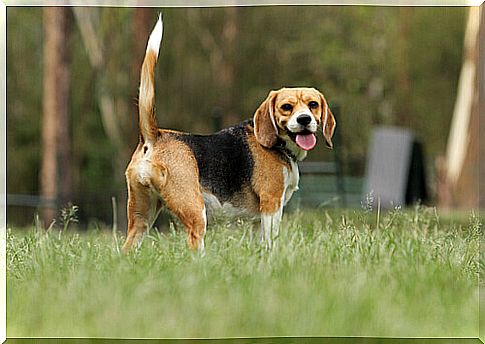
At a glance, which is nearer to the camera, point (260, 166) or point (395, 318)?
point (395, 318)

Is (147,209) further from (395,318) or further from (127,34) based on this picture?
(127,34)

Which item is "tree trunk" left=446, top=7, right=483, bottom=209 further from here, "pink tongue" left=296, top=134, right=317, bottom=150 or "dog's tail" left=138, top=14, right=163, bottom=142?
"dog's tail" left=138, top=14, right=163, bottom=142

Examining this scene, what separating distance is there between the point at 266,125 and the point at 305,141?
0.17 metres

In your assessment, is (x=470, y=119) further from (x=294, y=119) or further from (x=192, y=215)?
(x=192, y=215)

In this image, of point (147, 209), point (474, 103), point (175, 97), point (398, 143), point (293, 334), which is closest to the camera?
point (293, 334)

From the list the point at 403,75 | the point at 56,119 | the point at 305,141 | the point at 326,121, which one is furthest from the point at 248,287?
the point at 56,119

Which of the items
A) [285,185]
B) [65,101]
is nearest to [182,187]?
[285,185]

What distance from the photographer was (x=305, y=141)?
317 centimetres

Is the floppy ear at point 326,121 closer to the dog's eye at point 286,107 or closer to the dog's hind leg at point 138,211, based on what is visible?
the dog's eye at point 286,107

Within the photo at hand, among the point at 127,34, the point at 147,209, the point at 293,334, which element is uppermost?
the point at 127,34

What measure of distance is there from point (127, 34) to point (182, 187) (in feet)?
12.4

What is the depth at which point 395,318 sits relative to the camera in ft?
9.73

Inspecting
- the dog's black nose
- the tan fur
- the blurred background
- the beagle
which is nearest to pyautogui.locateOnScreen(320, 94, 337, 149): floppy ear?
the beagle

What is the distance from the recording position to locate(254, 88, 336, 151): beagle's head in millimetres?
3148
